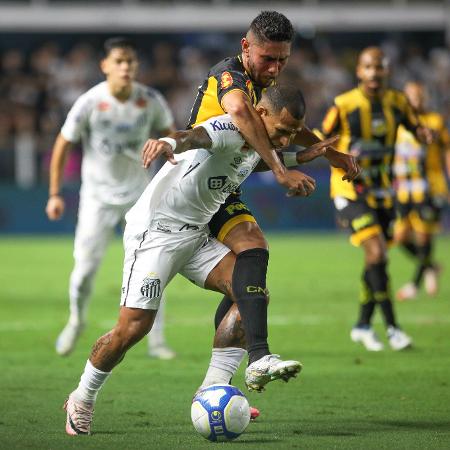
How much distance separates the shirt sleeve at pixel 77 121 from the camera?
32.3 feet

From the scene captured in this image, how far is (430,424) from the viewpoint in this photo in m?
6.88

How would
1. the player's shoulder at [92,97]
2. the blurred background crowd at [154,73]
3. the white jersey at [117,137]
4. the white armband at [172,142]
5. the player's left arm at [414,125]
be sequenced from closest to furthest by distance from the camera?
1. the white armband at [172,142]
2. the player's shoulder at [92,97]
3. the white jersey at [117,137]
4. the player's left arm at [414,125]
5. the blurred background crowd at [154,73]

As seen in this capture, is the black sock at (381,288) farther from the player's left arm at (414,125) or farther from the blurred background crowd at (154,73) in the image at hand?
the blurred background crowd at (154,73)

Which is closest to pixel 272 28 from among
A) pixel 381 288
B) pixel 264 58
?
pixel 264 58

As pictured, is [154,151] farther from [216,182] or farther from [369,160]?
[369,160]

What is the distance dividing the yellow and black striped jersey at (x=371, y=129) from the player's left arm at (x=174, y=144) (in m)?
4.51

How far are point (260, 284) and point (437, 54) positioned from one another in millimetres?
23503

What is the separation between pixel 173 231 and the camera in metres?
6.64

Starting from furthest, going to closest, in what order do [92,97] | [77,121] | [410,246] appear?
1. [410,246]
2. [92,97]
3. [77,121]

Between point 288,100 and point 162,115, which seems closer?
point 288,100

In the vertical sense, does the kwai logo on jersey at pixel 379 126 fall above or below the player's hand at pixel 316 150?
above

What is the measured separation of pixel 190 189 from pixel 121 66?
3556 millimetres

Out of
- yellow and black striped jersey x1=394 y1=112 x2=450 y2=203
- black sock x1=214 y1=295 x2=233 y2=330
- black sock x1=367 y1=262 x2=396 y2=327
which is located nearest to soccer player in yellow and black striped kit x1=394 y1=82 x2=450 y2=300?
yellow and black striped jersey x1=394 y1=112 x2=450 y2=203

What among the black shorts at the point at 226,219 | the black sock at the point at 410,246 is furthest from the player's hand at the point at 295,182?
the black sock at the point at 410,246
